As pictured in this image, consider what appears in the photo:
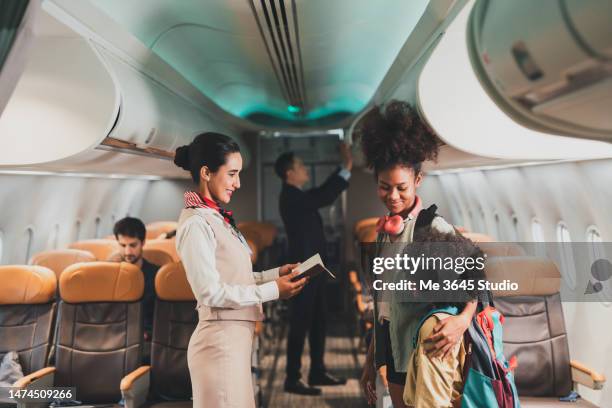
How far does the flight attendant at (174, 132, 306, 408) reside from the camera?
1.75 meters

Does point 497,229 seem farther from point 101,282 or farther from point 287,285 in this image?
point 101,282

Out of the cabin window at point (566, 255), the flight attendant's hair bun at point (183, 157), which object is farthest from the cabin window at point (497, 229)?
the flight attendant's hair bun at point (183, 157)

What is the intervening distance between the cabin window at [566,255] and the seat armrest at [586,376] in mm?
424

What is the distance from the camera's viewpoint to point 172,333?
2605 mm

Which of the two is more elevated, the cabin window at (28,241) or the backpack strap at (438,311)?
the cabin window at (28,241)

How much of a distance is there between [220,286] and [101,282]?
1267mm

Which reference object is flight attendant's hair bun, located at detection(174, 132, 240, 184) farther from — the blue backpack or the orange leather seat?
the blue backpack

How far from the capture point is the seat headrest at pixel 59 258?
2.78m

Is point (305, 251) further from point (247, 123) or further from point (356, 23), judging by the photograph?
point (247, 123)

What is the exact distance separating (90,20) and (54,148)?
787 mm

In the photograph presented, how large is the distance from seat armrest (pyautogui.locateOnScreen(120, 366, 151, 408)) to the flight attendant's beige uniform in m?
0.70

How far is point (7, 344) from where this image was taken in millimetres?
2449

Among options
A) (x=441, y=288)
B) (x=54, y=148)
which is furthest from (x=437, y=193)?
(x=54, y=148)

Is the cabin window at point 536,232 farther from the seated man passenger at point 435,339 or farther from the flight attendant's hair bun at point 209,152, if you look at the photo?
the flight attendant's hair bun at point 209,152
